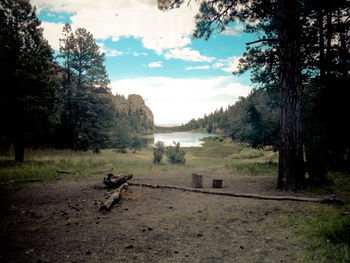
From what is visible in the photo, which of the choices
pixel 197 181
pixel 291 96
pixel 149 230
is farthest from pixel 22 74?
pixel 291 96

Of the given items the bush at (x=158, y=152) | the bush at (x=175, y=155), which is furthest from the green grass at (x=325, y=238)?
the bush at (x=158, y=152)

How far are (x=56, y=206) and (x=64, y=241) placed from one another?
114 inches

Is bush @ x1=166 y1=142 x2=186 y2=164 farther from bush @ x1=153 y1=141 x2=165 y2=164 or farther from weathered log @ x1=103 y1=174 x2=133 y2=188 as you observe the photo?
weathered log @ x1=103 y1=174 x2=133 y2=188

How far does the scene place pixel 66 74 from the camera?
26391mm

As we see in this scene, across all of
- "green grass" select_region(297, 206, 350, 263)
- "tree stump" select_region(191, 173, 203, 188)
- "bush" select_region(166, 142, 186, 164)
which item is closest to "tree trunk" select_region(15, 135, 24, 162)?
"bush" select_region(166, 142, 186, 164)

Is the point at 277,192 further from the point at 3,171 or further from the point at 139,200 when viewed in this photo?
the point at 3,171

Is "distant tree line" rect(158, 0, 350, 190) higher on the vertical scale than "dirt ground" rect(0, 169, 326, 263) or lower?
higher

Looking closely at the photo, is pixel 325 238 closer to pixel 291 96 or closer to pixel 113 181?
pixel 291 96

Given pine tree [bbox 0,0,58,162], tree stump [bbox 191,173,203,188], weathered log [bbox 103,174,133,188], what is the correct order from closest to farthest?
weathered log [bbox 103,174,133,188] → tree stump [bbox 191,173,203,188] → pine tree [bbox 0,0,58,162]

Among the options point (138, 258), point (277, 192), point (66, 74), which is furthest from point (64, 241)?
point (66, 74)

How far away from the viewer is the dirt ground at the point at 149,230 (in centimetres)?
366

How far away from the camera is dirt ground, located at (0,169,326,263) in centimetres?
366

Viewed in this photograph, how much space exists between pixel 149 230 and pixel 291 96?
678 centimetres

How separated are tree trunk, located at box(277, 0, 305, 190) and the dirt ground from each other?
7.27ft
